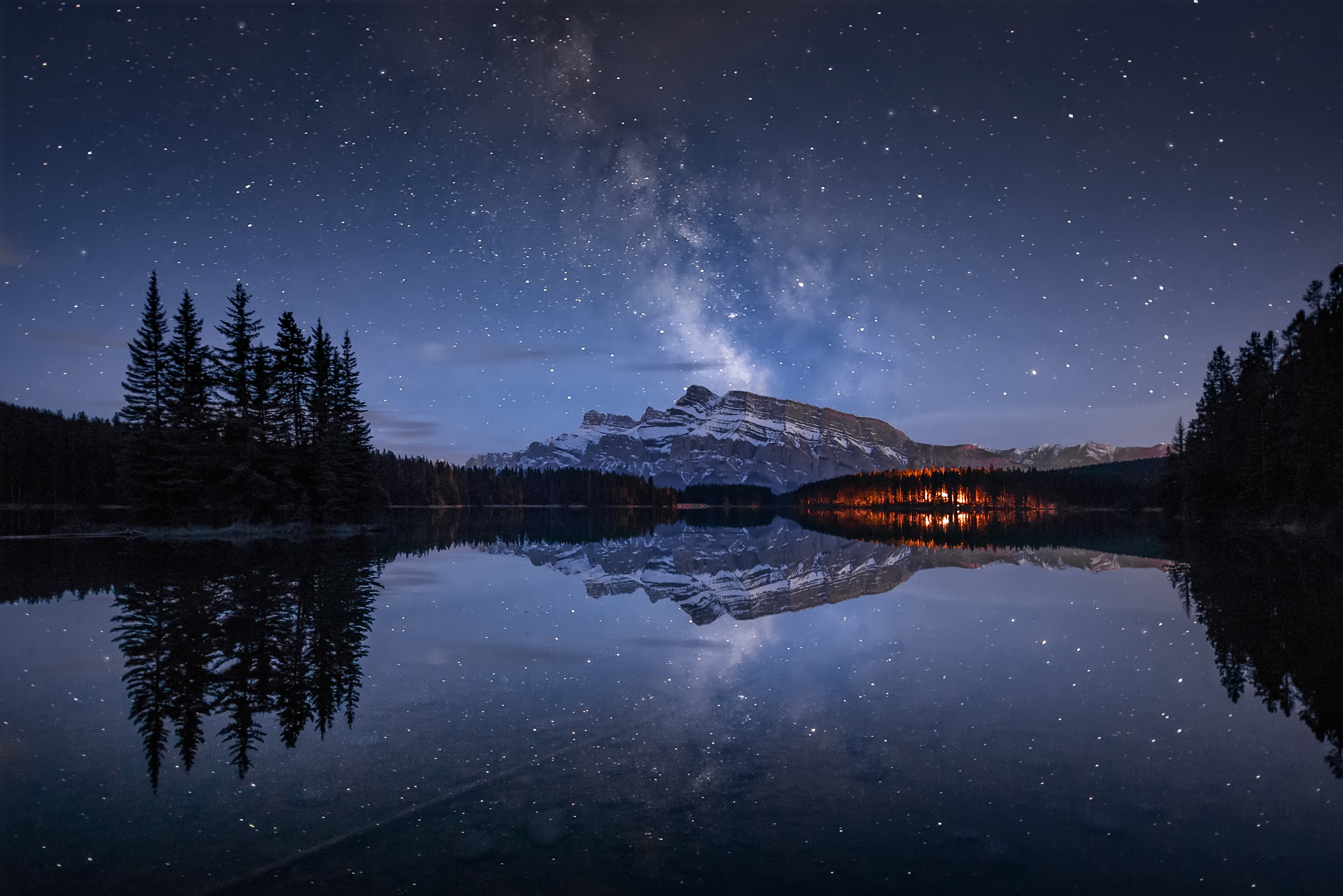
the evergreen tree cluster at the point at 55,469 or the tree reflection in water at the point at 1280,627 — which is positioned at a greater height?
the evergreen tree cluster at the point at 55,469

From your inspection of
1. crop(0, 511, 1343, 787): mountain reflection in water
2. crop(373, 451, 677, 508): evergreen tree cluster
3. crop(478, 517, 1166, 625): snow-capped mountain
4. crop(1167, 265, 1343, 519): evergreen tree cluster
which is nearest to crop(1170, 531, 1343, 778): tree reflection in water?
crop(0, 511, 1343, 787): mountain reflection in water

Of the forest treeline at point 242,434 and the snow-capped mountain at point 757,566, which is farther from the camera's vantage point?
the forest treeline at point 242,434

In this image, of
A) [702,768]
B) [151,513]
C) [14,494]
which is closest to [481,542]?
[151,513]

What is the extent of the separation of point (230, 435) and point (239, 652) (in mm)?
43755

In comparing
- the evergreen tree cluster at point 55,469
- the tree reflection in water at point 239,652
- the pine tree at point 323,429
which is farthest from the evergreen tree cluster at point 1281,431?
the evergreen tree cluster at point 55,469

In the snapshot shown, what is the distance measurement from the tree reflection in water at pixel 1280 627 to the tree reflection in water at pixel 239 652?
12.9m

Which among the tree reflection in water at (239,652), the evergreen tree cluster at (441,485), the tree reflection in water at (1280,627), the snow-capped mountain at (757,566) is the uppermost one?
the evergreen tree cluster at (441,485)

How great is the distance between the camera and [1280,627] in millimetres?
14656

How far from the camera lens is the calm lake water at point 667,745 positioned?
5.68 metres

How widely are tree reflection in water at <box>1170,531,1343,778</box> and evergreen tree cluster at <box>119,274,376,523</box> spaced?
5061 cm

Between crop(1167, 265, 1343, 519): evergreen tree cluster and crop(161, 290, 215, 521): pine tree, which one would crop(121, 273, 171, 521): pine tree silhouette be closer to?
crop(161, 290, 215, 521): pine tree

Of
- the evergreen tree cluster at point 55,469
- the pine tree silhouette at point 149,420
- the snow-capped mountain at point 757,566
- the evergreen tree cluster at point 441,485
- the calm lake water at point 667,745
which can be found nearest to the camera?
the calm lake water at point 667,745

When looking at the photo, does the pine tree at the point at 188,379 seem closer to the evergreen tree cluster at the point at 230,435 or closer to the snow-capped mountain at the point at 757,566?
the evergreen tree cluster at the point at 230,435

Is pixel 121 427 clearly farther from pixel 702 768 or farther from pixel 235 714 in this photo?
pixel 702 768
